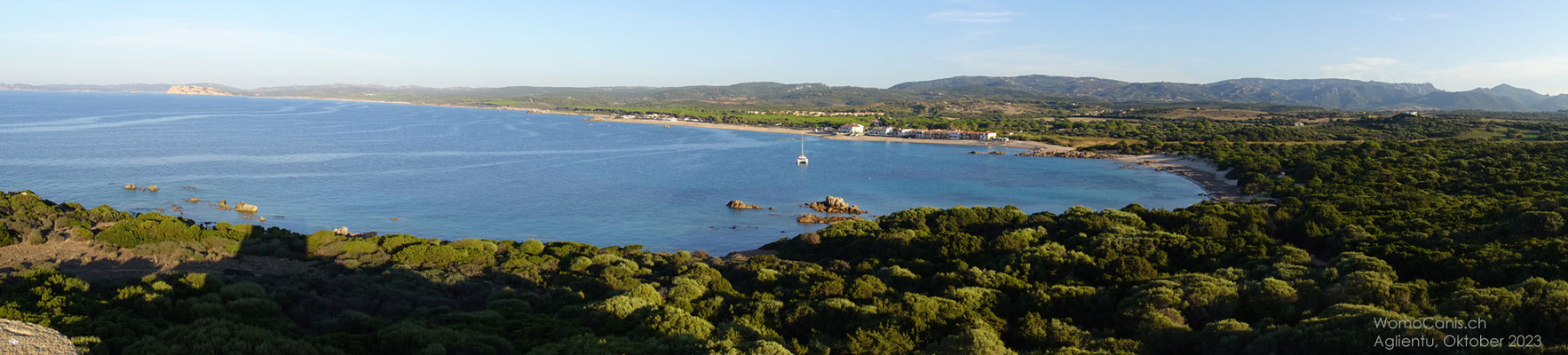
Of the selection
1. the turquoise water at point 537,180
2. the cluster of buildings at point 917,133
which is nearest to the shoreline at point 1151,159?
the turquoise water at point 537,180

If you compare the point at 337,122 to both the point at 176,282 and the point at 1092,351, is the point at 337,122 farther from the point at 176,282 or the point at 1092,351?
the point at 1092,351

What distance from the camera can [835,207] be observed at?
38281mm

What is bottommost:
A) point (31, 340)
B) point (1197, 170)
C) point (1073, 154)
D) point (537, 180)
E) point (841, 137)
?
point (841, 137)

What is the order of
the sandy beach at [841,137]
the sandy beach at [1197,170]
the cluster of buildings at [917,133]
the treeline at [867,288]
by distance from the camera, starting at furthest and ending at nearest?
the cluster of buildings at [917,133] → the sandy beach at [841,137] → the sandy beach at [1197,170] → the treeline at [867,288]

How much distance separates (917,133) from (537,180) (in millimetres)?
63072

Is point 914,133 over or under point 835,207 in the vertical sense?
under

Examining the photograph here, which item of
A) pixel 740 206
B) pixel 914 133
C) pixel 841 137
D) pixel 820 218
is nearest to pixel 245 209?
pixel 740 206

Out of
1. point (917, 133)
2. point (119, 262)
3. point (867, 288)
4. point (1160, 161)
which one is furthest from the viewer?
point (917, 133)

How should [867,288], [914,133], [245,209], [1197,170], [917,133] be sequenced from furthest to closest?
[914,133] → [917,133] → [1197,170] → [245,209] → [867,288]

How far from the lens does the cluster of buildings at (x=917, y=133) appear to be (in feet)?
321

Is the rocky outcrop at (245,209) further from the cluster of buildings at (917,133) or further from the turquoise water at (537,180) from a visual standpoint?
the cluster of buildings at (917,133)

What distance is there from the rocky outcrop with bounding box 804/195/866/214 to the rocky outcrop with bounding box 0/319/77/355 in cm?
3092

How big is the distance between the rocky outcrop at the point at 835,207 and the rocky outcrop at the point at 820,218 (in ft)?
4.77

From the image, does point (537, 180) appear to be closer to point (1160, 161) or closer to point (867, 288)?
point (867, 288)
